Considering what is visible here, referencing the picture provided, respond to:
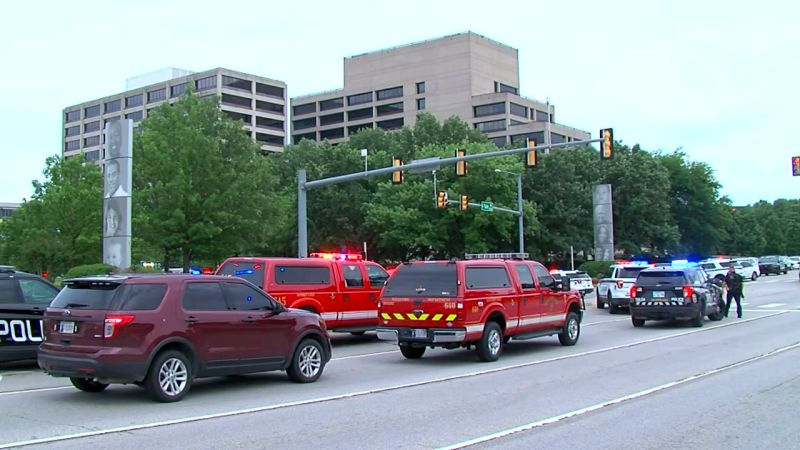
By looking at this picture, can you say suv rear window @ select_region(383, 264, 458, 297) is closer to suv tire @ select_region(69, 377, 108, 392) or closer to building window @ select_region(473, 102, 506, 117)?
suv tire @ select_region(69, 377, 108, 392)

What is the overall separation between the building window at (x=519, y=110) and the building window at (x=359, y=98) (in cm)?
2758

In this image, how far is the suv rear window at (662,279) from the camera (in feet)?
70.1

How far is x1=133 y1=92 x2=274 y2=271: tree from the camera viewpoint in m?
36.6

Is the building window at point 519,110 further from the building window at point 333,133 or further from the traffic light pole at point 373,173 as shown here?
the traffic light pole at point 373,173

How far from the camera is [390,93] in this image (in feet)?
430

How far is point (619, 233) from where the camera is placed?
7275 cm

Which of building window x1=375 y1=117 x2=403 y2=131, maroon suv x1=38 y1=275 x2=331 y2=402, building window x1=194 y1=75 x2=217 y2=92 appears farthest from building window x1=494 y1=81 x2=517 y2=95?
maroon suv x1=38 y1=275 x2=331 y2=402

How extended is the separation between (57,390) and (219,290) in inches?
115

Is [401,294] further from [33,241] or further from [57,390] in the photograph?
[33,241]

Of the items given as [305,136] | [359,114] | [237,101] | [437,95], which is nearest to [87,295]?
[437,95]

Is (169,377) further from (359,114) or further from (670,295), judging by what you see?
(359,114)

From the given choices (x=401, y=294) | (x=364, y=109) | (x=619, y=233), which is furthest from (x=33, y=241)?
(x=364, y=109)

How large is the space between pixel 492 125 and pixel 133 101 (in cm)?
6590

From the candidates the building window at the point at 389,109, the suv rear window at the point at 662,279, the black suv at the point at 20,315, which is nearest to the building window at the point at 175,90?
the building window at the point at 389,109
